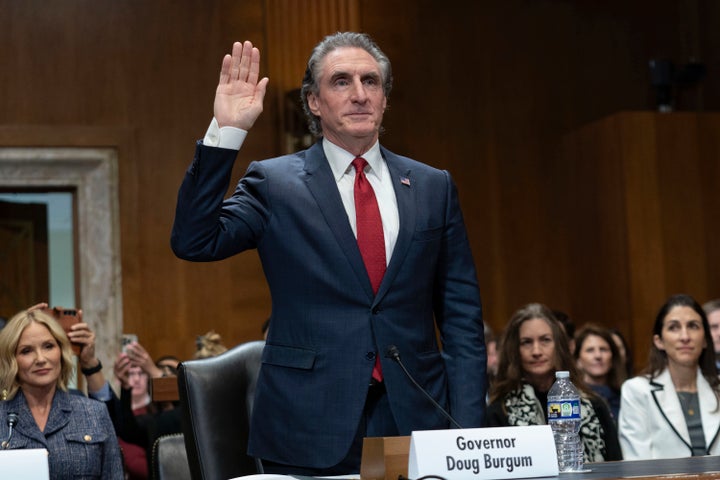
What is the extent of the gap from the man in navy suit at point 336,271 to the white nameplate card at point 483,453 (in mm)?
443

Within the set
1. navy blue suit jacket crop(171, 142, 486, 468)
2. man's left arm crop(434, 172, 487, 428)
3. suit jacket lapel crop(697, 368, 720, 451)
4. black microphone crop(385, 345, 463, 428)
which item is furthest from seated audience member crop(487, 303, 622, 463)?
black microphone crop(385, 345, 463, 428)

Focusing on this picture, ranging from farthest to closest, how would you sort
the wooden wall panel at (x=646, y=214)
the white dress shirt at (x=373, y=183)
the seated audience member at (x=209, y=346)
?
the wooden wall panel at (x=646, y=214)
the seated audience member at (x=209, y=346)
the white dress shirt at (x=373, y=183)

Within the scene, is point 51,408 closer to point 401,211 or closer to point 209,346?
point 209,346

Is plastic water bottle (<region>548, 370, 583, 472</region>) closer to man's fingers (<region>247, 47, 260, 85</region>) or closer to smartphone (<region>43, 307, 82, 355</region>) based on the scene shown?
man's fingers (<region>247, 47, 260, 85</region>)

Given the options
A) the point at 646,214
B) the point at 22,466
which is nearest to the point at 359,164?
the point at 22,466

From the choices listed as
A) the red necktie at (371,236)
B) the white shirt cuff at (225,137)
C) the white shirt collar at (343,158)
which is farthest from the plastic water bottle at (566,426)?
the white shirt cuff at (225,137)

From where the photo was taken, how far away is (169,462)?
3.78 meters

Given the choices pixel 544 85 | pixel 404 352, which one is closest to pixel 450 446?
pixel 404 352

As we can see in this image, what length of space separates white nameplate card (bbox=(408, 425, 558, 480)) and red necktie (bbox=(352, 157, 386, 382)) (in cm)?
51

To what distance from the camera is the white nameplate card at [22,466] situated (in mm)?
2164

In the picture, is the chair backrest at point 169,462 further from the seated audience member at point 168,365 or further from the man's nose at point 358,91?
the seated audience member at point 168,365

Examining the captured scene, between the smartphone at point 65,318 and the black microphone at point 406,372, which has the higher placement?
the smartphone at point 65,318

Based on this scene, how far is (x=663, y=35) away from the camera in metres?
9.06

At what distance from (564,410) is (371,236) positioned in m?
0.58
